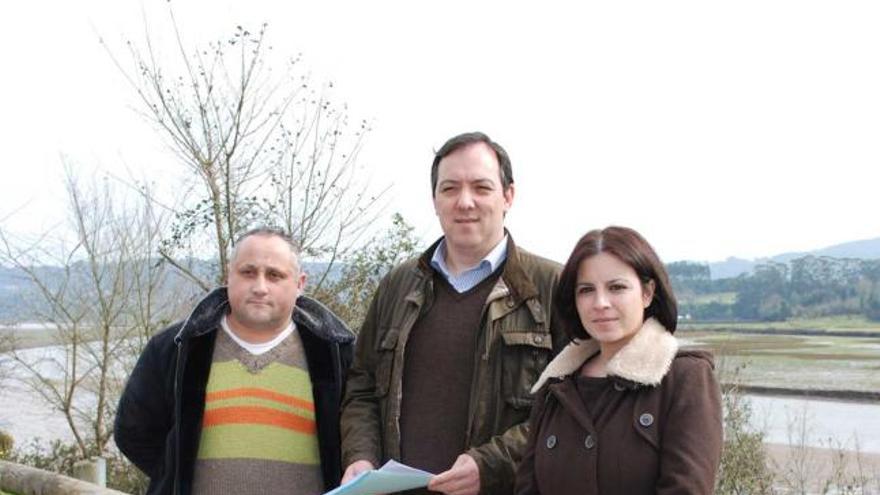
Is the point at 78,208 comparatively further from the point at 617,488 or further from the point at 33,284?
the point at 617,488

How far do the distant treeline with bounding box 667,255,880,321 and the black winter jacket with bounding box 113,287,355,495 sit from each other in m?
31.5

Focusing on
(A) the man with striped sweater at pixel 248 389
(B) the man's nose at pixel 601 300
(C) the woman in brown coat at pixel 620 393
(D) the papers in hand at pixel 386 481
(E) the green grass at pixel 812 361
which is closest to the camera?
(C) the woman in brown coat at pixel 620 393

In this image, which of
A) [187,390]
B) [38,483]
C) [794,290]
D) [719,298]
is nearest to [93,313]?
[38,483]

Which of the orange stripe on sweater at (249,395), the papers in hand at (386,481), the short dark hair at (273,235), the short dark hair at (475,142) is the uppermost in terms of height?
the short dark hair at (475,142)

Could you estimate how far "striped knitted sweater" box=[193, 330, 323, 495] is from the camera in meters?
3.02

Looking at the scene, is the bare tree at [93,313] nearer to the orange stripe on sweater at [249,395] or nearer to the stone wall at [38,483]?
the stone wall at [38,483]

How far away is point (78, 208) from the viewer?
13.5 meters

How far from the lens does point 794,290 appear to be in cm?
3900

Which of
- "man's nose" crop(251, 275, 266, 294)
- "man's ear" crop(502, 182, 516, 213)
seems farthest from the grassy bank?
"man's nose" crop(251, 275, 266, 294)

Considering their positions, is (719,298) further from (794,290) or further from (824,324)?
(824,324)

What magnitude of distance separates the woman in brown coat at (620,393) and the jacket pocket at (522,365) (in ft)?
0.92

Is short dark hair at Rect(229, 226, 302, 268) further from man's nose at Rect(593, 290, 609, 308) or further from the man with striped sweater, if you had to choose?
man's nose at Rect(593, 290, 609, 308)

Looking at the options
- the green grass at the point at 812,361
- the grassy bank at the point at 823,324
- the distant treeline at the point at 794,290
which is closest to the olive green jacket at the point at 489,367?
the green grass at the point at 812,361

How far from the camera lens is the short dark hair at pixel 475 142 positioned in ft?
9.50
